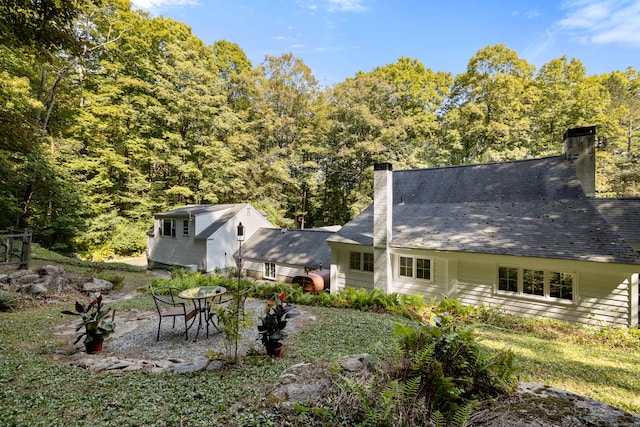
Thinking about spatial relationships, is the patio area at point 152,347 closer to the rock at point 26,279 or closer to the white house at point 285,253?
the rock at point 26,279

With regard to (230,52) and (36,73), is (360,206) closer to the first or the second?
(230,52)

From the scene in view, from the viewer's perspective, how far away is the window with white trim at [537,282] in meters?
8.56

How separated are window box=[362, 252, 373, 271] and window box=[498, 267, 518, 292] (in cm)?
444

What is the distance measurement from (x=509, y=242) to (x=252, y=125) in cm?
2245

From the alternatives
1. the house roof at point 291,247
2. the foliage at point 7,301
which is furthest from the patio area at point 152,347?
the house roof at point 291,247

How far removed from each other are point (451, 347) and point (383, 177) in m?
8.97

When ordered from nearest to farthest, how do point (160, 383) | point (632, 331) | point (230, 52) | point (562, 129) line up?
point (160, 383)
point (632, 331)
point (562, 129)
point (230, 52)

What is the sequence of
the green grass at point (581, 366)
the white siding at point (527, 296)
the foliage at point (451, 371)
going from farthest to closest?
the white siding at point (527, 296) < the green grass at point (581, 366) < the foliage at point (451, 371)

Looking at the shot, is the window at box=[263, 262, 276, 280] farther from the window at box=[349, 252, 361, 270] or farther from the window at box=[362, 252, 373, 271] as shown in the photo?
the window at box=[362, 252, 373, 271]

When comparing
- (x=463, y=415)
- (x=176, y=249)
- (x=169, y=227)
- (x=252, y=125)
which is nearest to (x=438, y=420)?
(x=463, y=415)

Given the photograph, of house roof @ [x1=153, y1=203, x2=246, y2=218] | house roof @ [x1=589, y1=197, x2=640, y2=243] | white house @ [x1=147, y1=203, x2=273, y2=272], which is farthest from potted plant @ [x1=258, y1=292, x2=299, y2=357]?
house roof @ [x1=153, y1=203, x2=246, y2=218]

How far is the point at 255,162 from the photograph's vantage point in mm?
24922

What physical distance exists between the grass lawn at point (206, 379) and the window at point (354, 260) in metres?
5.43

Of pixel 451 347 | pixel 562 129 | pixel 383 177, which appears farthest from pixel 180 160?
pixel 562 129
